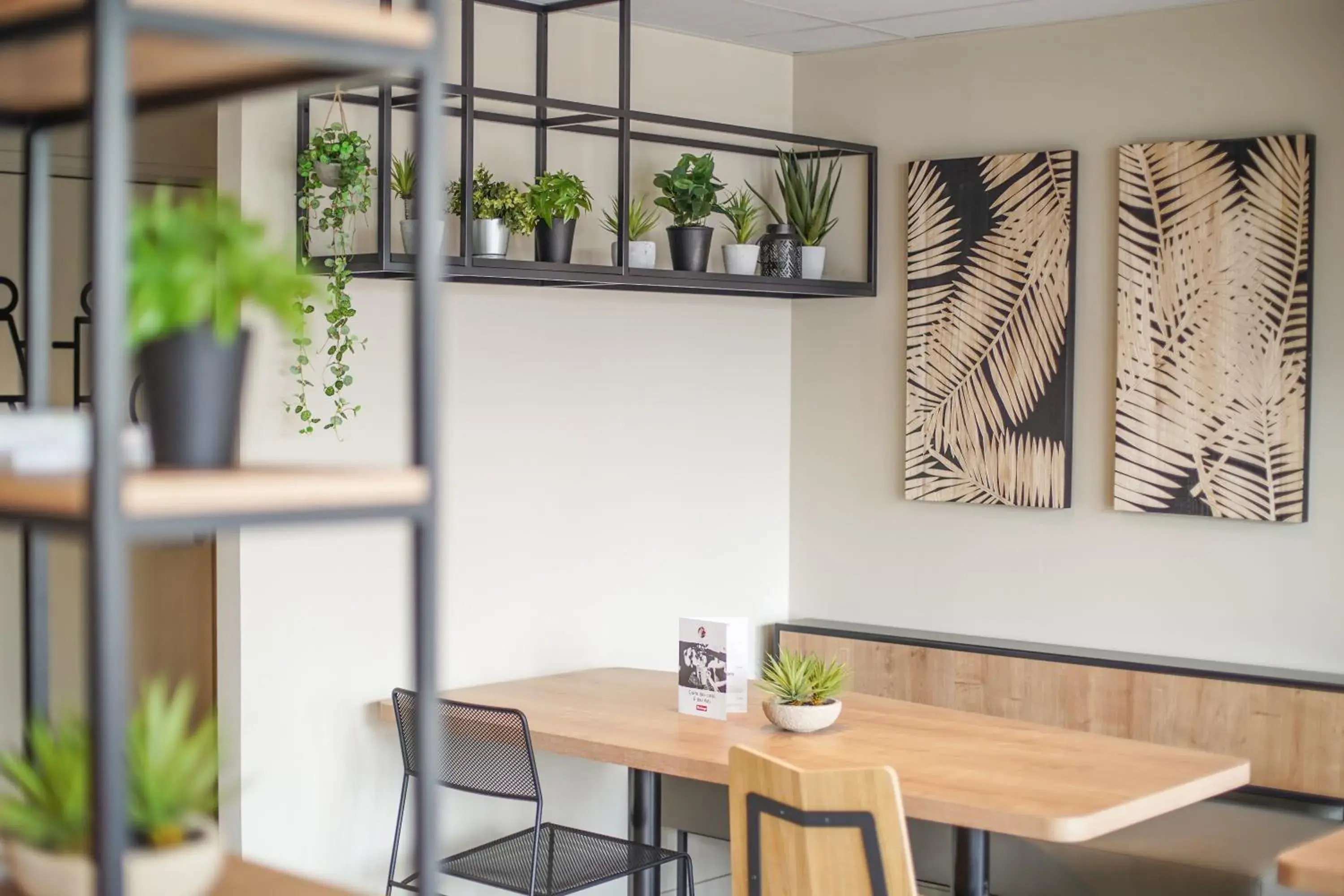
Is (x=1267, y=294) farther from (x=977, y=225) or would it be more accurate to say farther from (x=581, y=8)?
(x=581, y=8)

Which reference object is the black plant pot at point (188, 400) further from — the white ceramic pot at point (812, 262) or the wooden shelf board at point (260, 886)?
the white ceramic pot at point (812, 262)

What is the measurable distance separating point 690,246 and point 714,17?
73 centimetres

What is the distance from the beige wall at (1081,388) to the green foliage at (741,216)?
0.36 meters

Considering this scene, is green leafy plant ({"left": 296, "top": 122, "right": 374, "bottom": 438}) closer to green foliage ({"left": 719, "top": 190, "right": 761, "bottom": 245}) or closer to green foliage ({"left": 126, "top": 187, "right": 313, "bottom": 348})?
green foliage ({"left": 719, "top": 190, "right": 761, "bottom": 245})

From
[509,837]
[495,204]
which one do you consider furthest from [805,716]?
[495,204]

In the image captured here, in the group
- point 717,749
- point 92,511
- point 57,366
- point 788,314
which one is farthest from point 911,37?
point 92,511

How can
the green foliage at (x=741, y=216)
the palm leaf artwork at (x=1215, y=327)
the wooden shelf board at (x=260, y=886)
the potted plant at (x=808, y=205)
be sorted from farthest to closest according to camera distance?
1. the potted plant at (x=808, y=205)
2. the green foliage at (x=741, y=216)
3. the palm leaf artwork at (x=1215, y=327)
4. the wooden shelf board at (x=260, y=886)

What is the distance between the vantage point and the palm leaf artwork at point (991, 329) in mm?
4629

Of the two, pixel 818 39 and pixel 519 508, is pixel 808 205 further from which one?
pixel 519 508

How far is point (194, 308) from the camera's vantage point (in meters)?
1.27

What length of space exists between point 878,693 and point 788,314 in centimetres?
134

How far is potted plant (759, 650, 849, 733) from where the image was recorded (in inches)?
141

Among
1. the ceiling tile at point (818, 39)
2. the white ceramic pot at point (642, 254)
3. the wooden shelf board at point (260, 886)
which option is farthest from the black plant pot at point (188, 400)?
the ceiling tile at point (818, 39)

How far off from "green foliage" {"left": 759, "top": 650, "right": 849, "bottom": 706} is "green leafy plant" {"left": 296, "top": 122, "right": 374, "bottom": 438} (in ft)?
4.21
